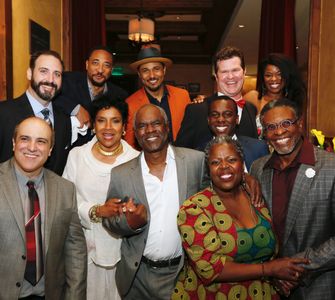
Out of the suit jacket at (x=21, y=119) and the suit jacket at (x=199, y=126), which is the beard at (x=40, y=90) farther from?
the suit jacket at (x=199, y=126)

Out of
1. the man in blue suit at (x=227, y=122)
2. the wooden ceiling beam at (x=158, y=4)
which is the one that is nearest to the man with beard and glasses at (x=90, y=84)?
the man in blue suit at (x=227, y=122)

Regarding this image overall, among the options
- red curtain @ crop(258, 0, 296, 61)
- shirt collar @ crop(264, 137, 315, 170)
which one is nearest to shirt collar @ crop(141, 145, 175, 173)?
shirt collar @ crop(264, 137, 315, 170)

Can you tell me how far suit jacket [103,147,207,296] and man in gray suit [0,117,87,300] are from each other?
24 centimetres

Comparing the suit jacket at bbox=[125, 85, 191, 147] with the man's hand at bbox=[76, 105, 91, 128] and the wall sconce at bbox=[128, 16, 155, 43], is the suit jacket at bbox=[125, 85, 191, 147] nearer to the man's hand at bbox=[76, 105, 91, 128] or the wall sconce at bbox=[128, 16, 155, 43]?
the man's hand at bbox=[76, 105, 91, 128]

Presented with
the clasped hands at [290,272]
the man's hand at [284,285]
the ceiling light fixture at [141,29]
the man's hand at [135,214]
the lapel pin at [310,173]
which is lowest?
the man's hand at [284,285]

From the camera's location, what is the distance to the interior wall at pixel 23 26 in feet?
11.4

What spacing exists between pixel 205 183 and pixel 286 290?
2.09ft

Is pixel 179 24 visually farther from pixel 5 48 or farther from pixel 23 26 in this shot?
pixel 5 48

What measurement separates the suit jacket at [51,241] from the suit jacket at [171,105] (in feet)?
4.24

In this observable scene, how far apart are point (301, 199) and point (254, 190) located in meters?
0.23

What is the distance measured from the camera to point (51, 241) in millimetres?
2059

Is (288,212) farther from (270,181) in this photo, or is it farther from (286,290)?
(286,290)

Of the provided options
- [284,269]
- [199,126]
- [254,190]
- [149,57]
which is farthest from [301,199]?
[149,57]

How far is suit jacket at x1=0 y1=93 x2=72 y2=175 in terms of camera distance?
2.49 meters
